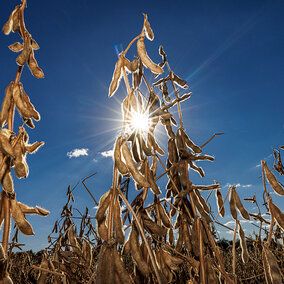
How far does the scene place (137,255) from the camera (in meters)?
0.89

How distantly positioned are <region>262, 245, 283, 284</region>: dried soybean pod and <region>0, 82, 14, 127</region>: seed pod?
1089mm

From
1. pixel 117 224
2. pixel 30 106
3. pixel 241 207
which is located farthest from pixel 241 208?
pixel 30 106

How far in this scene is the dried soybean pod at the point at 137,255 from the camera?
88 cm

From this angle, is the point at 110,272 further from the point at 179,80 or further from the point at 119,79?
the point at 179,80

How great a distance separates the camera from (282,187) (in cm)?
106

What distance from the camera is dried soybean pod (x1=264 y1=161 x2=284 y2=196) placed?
3.44 feet

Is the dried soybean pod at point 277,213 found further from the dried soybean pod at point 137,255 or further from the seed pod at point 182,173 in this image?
the dried soybean pod at point 137,255

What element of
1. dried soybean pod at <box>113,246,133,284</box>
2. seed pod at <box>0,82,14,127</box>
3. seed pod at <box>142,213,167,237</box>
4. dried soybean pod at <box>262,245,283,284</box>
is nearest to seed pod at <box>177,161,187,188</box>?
seed pod at <box>142,213,167,237</box>

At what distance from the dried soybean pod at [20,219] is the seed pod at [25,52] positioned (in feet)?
1.72

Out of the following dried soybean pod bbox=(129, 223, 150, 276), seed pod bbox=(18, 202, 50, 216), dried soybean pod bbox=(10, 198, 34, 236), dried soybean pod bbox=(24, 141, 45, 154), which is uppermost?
dried soybean pod bbox=(24, 141, 45, 154)

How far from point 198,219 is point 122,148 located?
50 centimetres

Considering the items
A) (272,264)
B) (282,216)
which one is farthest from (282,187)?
(272,264)

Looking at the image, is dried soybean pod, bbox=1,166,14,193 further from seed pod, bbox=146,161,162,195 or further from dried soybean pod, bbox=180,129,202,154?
dried soybean pod, bbox=180,129,202,154

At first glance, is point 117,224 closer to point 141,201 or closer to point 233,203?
point 141,201
